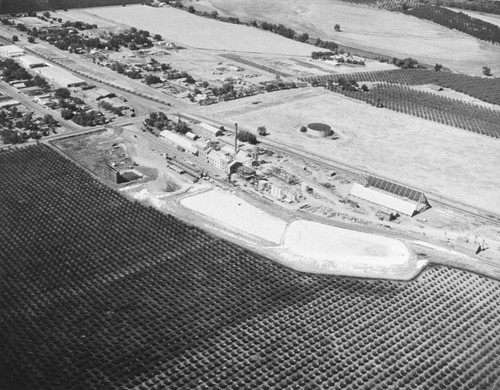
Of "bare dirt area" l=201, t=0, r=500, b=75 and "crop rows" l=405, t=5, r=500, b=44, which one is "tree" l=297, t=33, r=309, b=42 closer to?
"bare dirt area" l=201, t=0, r=500, b=75

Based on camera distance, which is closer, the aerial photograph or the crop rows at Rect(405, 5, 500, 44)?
the aerial photograph

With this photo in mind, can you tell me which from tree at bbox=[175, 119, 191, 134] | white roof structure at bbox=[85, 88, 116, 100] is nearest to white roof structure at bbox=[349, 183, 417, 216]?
tree at bbox=[175, 119, 191, 134]

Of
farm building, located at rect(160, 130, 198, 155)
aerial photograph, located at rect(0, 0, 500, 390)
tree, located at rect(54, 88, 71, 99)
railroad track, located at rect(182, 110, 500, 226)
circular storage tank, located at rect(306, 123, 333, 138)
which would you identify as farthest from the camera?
tree, located at rect(54, 88, 71, 99)

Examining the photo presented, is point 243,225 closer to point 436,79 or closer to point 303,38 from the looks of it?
point 436,79

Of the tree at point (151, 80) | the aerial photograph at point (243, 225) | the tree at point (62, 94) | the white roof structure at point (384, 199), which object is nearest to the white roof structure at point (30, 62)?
the aerial photograph at point (243, 225)

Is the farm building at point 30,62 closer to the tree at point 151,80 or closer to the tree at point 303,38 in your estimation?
the tree at point 151,80

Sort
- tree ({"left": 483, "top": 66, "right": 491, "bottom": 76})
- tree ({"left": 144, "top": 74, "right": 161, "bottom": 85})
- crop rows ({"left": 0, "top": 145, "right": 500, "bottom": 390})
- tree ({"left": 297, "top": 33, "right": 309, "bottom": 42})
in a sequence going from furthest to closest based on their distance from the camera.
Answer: tree ({"left": 297, "top": 33, "right": 309, "bottom": 42})
tree ({"left": 483, "top": 66, "right": 491, "bottom": 76})
tree ({"left": 144, "top": 74, "right": 161, "bottom": 85})
crop rows ({"left": 0, "top": 145, "right": 500, "bottom": 390})

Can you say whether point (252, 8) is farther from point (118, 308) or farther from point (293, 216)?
point (118, 308)

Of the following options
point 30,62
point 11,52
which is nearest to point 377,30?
point 30,62
